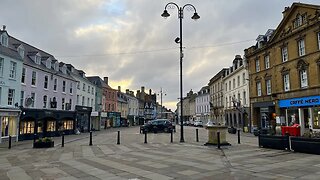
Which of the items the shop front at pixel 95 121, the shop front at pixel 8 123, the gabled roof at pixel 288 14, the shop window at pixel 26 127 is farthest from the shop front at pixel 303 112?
the shop front at pixel 95 121

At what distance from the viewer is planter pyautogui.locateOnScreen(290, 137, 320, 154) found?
1255 cm

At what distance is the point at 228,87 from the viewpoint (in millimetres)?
51781

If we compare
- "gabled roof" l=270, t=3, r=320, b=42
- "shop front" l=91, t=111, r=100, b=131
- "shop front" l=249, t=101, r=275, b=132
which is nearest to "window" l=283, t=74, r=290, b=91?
"shop front" l=249, t=101, r=275, b=132

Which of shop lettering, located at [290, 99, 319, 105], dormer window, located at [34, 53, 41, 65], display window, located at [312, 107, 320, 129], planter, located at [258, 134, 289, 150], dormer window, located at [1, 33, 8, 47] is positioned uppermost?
dormer window, located at [1, 33, 8, 47]

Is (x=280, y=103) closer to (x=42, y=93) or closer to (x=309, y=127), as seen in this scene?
(x=309, y=127)

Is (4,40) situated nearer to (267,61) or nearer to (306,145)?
(306,145)

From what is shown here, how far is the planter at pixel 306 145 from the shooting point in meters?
12.5

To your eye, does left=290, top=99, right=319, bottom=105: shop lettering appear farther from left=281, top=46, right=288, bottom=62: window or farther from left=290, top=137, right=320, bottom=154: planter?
left=290, top=137, right=320, bottom=154: planter

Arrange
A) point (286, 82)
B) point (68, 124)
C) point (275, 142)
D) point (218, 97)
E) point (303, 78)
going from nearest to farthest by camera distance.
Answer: point (275, 142), point (303, 78), point (286, 82), point (68, 124), point (218, 97)

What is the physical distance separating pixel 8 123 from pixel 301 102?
94.5 ft

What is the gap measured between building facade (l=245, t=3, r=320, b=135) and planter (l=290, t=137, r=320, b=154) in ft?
41.0

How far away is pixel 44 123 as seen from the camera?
33.5 m

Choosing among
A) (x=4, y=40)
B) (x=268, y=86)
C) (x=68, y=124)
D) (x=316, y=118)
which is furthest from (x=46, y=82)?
(x=316, y=118)

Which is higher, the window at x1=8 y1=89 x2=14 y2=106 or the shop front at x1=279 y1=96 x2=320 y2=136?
the window at x1=8 y1=89 x2=14 y2=106
